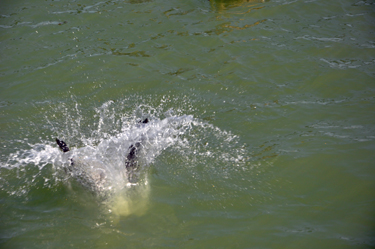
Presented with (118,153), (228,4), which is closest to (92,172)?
(118,153)

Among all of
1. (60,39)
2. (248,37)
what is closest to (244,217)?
(248,37)

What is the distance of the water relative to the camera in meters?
4.22

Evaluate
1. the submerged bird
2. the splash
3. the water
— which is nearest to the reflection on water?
the water

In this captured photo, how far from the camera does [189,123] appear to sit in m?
5.96

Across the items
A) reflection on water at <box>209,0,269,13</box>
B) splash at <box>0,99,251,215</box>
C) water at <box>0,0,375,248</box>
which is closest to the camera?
water at <box>0,0,375,248</box>

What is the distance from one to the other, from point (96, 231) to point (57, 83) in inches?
158

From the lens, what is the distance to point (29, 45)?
8039 millimetres

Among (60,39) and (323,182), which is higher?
(60,39)

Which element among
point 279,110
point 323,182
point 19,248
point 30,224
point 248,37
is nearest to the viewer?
point 19,248

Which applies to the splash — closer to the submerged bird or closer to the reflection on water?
the submerged bird

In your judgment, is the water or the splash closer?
the water

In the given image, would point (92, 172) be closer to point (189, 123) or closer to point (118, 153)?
point (118, 153)

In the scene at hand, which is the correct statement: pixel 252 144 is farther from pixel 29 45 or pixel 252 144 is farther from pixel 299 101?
pixel 29 45

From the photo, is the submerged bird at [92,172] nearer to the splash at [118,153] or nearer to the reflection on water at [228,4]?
the splash at [118,153]
